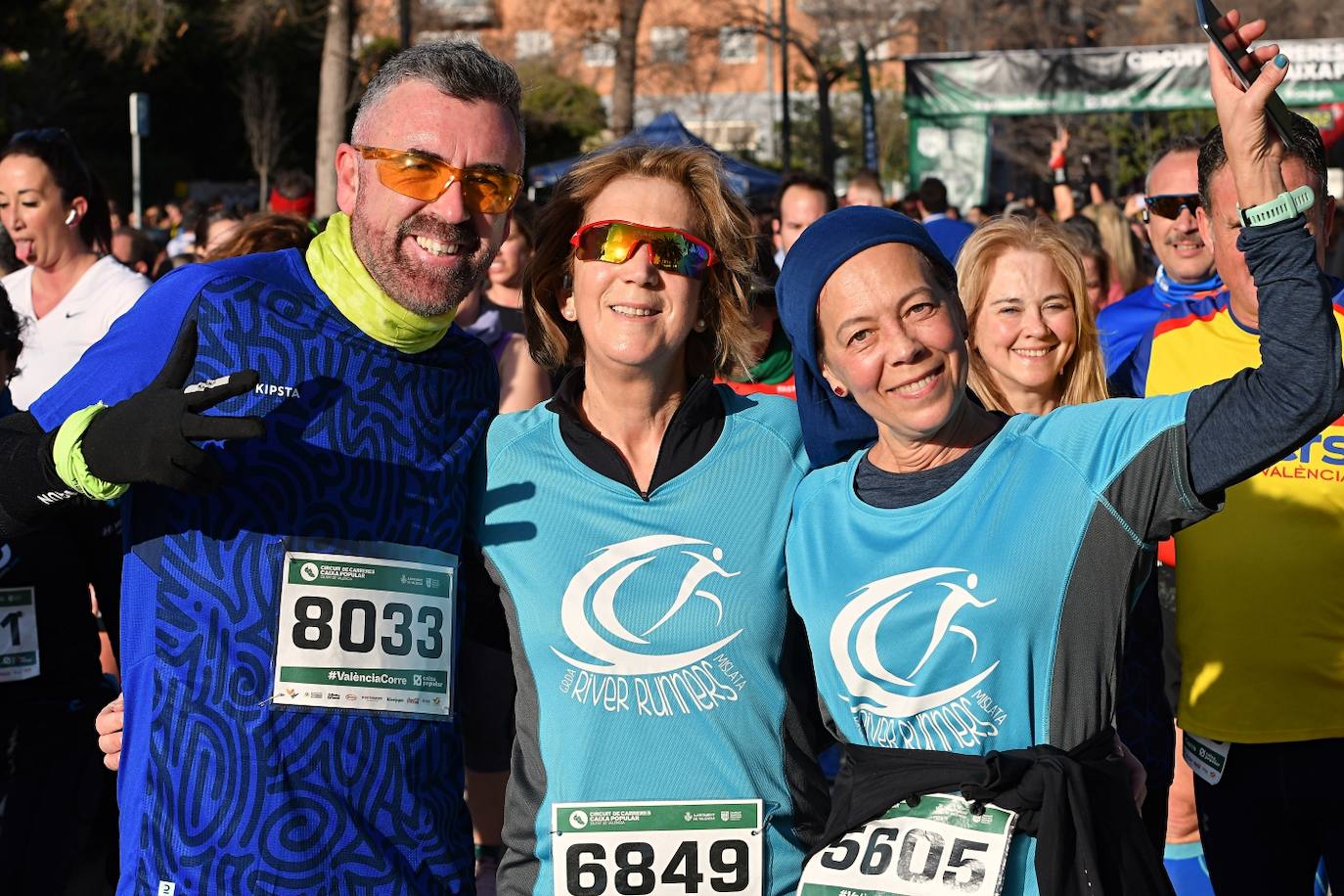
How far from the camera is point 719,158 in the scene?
3416 mm

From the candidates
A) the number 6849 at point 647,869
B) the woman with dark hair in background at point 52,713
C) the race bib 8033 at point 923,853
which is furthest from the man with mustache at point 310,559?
the woman with dark hair in background at point 52,713

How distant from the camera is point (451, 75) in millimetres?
3078

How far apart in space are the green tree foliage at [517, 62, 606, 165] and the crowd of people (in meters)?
33.7

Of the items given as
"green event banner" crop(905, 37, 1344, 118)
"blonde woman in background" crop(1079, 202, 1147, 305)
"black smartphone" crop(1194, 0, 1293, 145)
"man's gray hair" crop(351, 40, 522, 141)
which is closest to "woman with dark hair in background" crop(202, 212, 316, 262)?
"man's gray hair" crop(351, 40, 522, 141)

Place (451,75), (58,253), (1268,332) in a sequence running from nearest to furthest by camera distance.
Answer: (1268,332), (451,75), (58,253)

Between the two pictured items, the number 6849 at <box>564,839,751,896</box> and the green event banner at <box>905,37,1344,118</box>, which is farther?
the green event banner at <box>905,37,1344,118</box>

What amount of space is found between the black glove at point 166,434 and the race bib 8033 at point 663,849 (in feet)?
3.16

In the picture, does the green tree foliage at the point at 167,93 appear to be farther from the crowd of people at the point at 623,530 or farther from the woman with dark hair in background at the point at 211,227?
the crowd of people at the point at 623,530

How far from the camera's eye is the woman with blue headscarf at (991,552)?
2344mm

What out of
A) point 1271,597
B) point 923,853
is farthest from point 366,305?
point 1271,597

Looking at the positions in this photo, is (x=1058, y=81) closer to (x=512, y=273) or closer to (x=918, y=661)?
(x=512, y=273)

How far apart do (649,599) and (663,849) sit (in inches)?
18.4

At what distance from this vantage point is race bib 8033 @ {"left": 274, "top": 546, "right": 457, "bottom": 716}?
2793mm

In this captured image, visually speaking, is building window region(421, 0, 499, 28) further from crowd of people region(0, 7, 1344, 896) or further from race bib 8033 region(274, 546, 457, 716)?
race bib 8033 region(274, 546, 457, 716)
